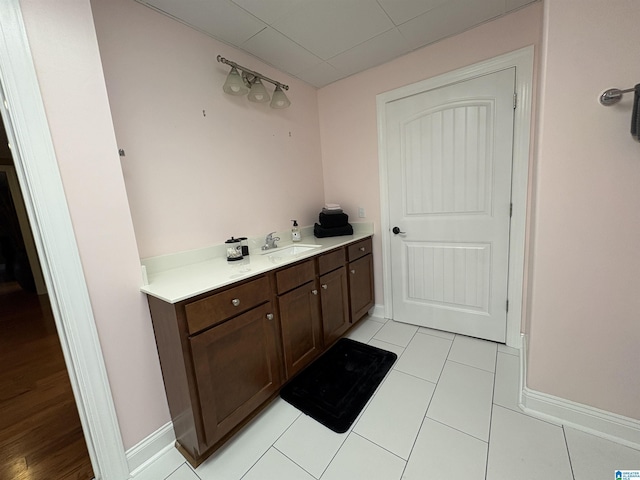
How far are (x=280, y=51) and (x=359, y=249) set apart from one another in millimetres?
1710

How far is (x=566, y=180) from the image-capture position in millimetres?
1181

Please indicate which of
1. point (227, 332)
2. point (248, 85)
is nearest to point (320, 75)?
point (248, 85)

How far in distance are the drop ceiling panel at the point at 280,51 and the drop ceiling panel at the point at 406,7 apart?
0.65 metres

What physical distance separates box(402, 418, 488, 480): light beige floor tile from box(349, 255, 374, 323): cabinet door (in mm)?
1013

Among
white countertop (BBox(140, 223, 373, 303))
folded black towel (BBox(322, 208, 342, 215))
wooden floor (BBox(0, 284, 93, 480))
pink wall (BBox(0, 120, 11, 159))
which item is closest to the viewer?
white countertop (BBox(140, 223, 373, 303))

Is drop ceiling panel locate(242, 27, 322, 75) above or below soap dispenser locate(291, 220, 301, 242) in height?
above

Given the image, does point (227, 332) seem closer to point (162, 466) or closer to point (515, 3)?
point (162, 466)

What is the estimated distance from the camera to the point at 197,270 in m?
1.47

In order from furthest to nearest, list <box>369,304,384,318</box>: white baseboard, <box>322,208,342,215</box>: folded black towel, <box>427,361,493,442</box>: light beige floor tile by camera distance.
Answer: <box>369,304,384,318</box>: white baseboard < <box>322,208,342,215</box>: folded black towel < <box>427,361,493,442</box>: light beige floor tile

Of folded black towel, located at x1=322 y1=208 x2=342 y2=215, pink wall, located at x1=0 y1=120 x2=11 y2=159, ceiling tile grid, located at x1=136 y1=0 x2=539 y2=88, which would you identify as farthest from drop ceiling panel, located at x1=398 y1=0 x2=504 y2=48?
→ pink wall, located at x1=0 y1=120 x2=11 y2=159

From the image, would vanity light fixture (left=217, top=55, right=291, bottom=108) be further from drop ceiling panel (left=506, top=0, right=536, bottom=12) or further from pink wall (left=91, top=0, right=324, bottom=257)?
drop ceiling panel (left=506, top=0, right=536, bottom=12)

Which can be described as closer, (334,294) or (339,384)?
(339,384)

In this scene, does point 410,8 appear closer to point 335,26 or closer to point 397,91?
point 335,26

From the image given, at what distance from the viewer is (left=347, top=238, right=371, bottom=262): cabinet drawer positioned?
214 centimetres
